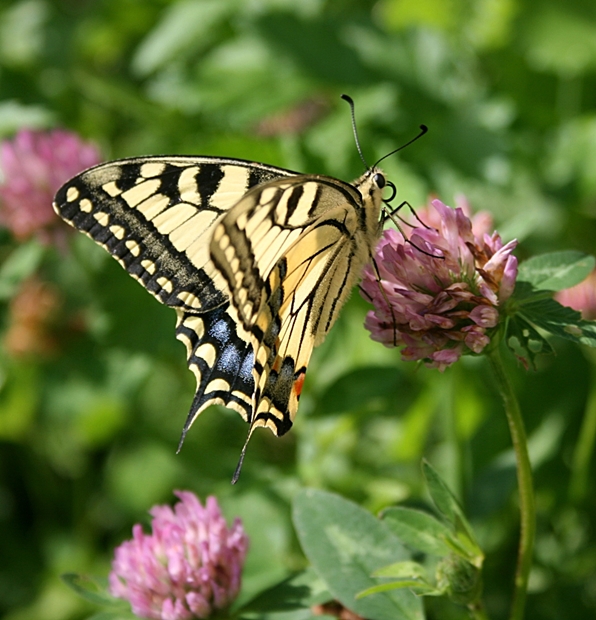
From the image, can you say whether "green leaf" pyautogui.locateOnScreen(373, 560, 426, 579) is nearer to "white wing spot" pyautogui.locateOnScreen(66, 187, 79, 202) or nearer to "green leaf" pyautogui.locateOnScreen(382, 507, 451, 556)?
"green leaf" pyautogui.locateOnScreen(382, 507, 451, 556)

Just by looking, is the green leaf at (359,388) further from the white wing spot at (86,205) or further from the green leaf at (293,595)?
the white wing spot at (86,205)

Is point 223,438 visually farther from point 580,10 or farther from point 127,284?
point 580,10

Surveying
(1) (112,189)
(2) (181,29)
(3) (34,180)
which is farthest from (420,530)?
(2) (181,29)

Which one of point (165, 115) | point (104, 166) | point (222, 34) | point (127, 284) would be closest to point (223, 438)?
point (127, 284)

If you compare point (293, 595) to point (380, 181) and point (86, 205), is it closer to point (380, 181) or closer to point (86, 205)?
point (380, 181)

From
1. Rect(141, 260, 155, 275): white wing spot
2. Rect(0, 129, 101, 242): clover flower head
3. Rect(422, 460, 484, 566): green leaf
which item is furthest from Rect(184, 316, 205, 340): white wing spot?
Rect(0, 129, 101, 242): clover flower head

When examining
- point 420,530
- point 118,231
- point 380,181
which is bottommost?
point 420,530
